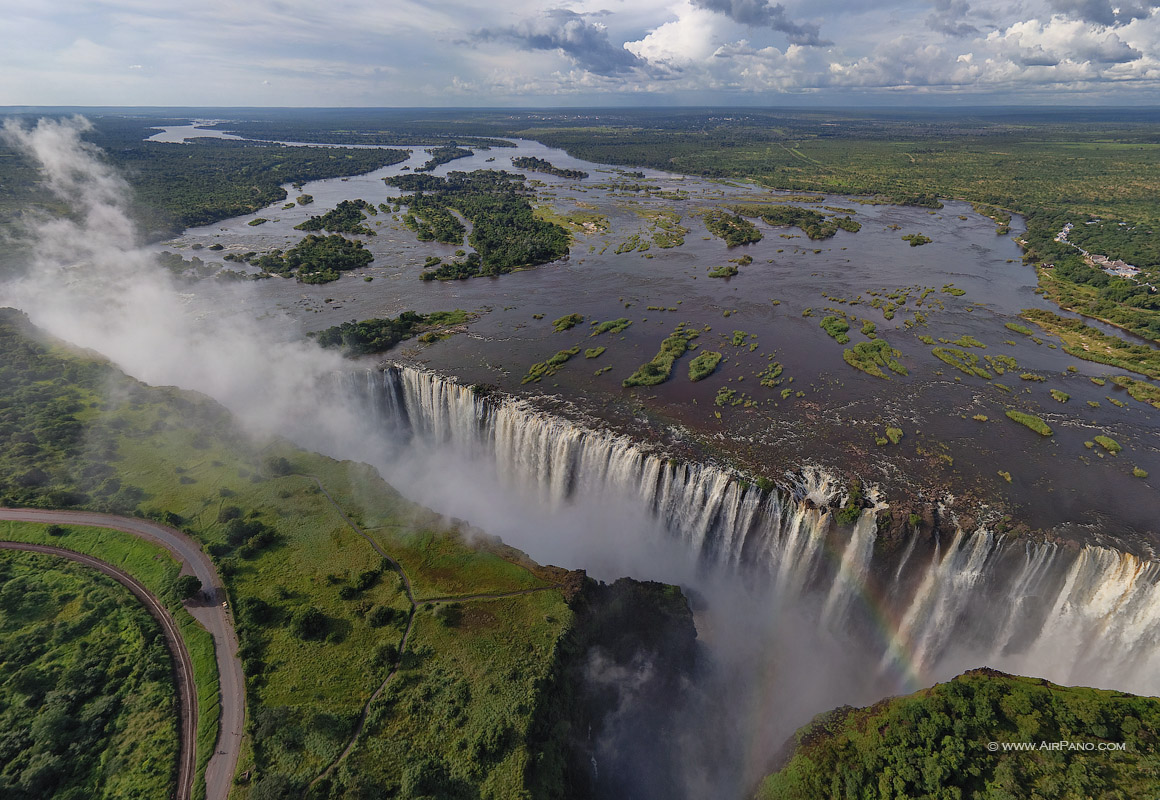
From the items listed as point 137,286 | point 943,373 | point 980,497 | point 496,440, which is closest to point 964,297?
point 943,373

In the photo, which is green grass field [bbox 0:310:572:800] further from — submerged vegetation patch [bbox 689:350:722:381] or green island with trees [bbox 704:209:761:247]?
green island with trees [bbox 704:209:761:247]

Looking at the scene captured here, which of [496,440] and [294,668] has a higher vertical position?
[496,440]

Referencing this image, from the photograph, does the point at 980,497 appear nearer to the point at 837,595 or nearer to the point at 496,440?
the point at 837,595

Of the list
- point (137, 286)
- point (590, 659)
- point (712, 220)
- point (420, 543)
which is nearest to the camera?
point (590, 659)

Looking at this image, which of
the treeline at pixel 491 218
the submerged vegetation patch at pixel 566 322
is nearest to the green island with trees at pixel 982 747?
the submerged vegetation patch at pixel 566 322

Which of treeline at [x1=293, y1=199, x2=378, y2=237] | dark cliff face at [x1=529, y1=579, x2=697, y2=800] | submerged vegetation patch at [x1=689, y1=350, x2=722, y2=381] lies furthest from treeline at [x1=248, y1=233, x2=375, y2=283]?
dark cliff face at [x1=529, y1=579, x2=697, y2=800]

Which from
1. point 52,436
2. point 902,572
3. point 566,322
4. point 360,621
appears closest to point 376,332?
point 566,322

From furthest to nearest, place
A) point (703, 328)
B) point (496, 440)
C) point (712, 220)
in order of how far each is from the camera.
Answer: point (712, 220), point (703, 328), point (496, 440)

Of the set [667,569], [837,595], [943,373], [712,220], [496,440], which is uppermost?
[712,220]

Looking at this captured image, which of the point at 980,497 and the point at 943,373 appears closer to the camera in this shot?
the point at 980,497
